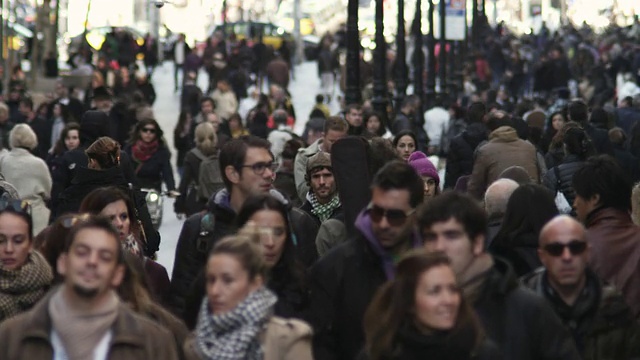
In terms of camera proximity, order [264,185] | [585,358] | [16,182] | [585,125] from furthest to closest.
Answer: [585,125] → [16,182] → [264,185] → [585,358]

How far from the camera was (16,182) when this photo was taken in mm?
16156

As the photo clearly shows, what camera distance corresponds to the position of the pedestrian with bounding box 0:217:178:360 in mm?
6715

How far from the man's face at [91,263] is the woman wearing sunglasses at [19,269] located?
1.41 meters

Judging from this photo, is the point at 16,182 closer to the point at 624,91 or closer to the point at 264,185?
the point at 264,185

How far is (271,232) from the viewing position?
8.43m

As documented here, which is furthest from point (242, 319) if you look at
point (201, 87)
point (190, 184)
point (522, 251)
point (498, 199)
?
point (201, 87)

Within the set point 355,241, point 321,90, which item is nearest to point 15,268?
point 355,241

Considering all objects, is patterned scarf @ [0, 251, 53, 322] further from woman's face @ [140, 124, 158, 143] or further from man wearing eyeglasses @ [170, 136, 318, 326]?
woman's face @ [140, 124, 158, 143]

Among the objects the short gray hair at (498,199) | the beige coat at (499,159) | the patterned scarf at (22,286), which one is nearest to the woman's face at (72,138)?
the beige coat at (499,159)

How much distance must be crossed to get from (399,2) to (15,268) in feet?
81.9

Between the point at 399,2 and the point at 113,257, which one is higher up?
the point at 399,2

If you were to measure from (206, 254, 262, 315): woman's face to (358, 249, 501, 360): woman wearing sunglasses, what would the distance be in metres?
0.47

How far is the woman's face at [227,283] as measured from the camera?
22.8 feet

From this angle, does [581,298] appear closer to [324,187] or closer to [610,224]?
[610,224]
